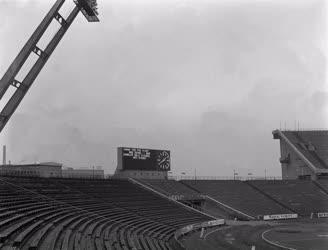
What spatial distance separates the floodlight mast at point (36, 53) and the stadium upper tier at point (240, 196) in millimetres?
47550

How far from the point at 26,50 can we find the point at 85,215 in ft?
53.5

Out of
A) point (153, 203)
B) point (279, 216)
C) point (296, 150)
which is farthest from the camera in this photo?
point (296, 150)

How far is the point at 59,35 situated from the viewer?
30.1 m

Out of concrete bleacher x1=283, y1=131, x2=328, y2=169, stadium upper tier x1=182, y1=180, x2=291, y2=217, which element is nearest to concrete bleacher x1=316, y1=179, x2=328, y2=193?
concrete bleacher x1=283, y1=131, x2=328, y2=169

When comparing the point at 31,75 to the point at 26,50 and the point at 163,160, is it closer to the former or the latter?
the point at 26,50

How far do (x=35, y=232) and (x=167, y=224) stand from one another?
2766 centimetres

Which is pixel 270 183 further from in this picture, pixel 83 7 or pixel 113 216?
pixel 83 7

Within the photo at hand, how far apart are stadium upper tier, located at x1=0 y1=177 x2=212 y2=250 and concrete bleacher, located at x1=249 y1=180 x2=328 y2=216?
2351cm

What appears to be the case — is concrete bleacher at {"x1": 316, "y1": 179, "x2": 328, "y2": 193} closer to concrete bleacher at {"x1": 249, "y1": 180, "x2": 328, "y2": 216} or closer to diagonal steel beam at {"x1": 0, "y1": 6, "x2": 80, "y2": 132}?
concrete bleacher at {"x1": 249, "y1": 180, "x2": 328, "y2": 216}

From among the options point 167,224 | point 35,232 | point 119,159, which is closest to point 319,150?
point 119,159

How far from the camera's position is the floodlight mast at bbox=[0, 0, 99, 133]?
80.6 ft

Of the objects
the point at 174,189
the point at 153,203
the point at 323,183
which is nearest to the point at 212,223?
the point at 153,203

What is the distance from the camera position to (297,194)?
82.6 meters

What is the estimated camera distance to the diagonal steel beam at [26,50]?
78.0 feet
